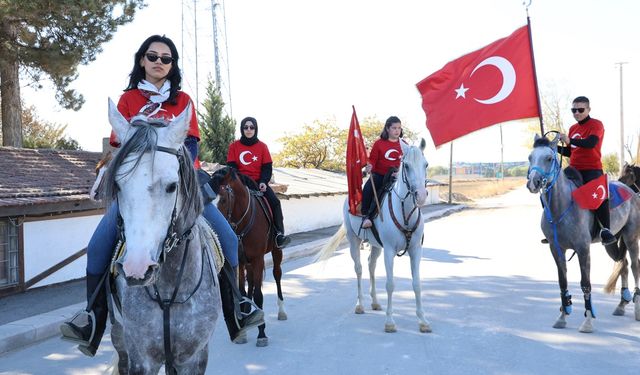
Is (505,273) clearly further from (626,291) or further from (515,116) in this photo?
(515,116)

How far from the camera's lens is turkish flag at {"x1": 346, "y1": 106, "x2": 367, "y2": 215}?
28.5ft

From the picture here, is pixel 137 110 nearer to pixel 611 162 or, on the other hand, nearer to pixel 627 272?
pixel 627 272

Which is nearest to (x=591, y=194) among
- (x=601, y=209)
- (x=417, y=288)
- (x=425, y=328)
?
(x=601, y=209)

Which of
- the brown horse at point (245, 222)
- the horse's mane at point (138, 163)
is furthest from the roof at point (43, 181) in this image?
the horse's mane at point (138, 163)

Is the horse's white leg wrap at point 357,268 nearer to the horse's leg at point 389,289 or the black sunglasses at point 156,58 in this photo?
the horse's leg at point 389,289

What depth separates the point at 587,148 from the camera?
7387 mm

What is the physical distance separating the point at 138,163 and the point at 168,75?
1349mm

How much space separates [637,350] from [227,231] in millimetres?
4955

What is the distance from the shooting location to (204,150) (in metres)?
24.3

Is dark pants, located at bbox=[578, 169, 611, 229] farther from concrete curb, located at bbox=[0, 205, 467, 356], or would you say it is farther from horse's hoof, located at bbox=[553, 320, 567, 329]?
concrete curb, located at bbox=[0, 205, 467, 356]

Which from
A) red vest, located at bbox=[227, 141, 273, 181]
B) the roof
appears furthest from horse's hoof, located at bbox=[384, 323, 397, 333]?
the roof

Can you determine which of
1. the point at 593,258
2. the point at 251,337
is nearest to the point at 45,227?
the point at 251,337

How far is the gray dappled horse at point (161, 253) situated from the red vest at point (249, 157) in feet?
14.5

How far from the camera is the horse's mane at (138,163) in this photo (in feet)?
8.91
